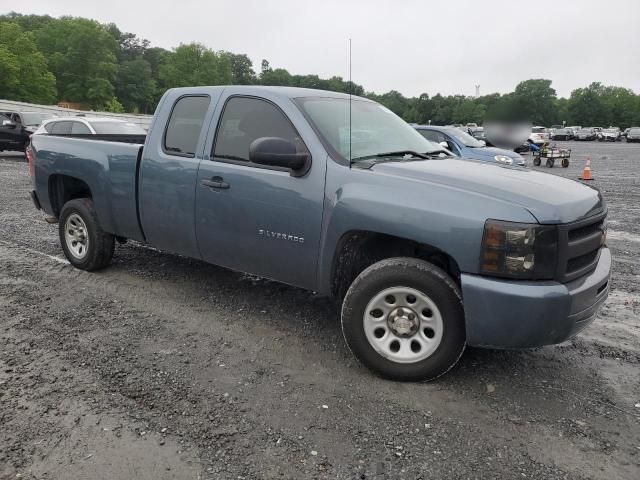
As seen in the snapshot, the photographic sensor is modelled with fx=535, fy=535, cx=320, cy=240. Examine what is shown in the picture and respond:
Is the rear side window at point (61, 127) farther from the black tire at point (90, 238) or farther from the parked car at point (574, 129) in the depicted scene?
the parked car at point (574, 129)

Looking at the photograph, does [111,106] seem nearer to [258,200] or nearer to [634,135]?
[634,135]

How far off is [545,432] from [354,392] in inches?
44.0

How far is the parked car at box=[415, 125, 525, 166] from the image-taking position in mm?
13030

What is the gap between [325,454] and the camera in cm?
276

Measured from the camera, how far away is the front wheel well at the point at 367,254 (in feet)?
12.0

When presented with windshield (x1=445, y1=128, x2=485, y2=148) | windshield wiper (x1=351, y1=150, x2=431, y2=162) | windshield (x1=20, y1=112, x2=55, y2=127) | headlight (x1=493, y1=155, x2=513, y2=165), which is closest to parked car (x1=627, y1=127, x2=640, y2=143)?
headlight (x1=493, y1=155, x2=513, y2=165)

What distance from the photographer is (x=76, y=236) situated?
5.76 m

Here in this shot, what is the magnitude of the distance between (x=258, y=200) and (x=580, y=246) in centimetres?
222

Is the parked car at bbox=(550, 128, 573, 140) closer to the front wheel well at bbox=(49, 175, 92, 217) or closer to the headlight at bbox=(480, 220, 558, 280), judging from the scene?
the front wheel well at bbox=(49, 175, 92, 217)

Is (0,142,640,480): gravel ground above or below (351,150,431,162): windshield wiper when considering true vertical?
below

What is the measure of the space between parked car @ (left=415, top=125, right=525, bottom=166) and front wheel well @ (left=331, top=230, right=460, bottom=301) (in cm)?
956

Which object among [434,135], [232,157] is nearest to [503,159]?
[434,135]

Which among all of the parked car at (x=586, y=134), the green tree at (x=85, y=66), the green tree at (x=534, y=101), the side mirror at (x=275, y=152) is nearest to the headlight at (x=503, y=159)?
the green tree at (x=534, y=101)

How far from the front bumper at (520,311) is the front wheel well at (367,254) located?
1.25 feet
